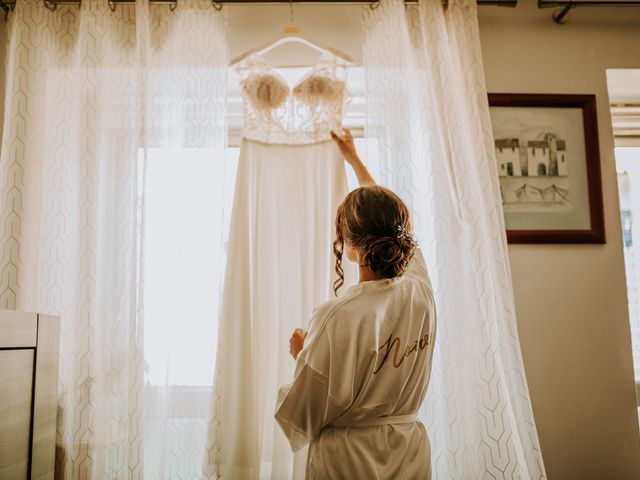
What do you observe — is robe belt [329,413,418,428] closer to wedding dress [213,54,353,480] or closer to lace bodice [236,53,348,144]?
wedding dress [213,54,353,480]

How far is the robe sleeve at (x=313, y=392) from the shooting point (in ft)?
3.64

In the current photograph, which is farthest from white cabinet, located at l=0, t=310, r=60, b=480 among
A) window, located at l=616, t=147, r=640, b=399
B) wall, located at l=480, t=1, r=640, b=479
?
window, located at l=616, t=147, r=640, b=399

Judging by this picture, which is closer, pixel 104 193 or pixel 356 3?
pixel 104 193

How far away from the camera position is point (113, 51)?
6.23 ft

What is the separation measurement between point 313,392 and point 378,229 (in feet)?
1.23

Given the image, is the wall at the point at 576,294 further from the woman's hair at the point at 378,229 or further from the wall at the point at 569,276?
the woman's hair at the point at 378,229

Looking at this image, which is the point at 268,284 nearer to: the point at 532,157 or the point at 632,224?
the point at 532,157

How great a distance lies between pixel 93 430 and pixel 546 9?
2312 mm

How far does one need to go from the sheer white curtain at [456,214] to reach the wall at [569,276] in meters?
0.23

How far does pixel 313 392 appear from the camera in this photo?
112 centimetres

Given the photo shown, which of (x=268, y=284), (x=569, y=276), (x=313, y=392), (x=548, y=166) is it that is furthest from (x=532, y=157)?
(x=313, y=392)

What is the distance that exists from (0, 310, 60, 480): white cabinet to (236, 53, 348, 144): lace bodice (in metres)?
0.88

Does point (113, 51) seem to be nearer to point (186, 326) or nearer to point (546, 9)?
point (186, 326)

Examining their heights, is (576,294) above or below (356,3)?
below
